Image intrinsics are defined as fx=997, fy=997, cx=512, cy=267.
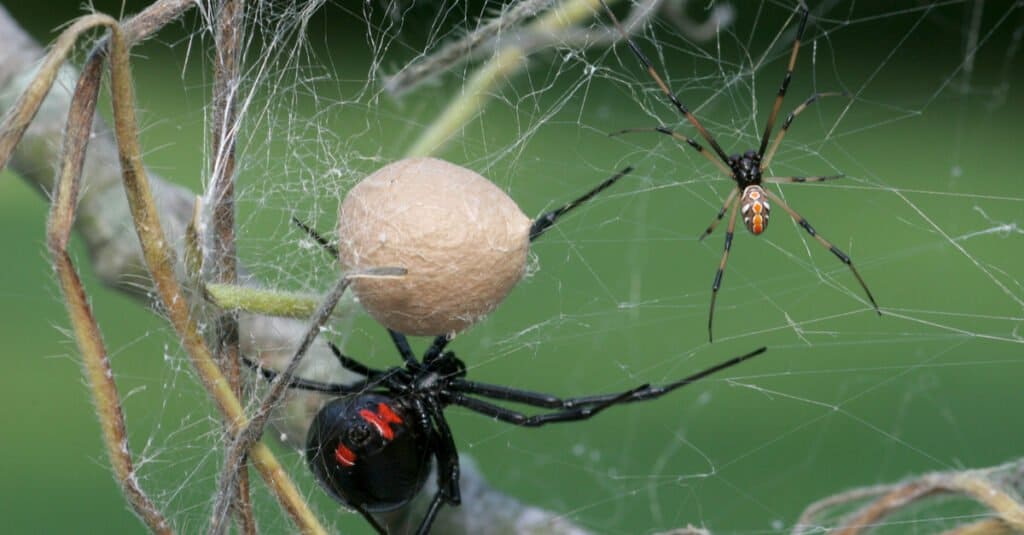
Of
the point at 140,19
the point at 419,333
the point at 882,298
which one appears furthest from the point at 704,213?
the point at 140,19

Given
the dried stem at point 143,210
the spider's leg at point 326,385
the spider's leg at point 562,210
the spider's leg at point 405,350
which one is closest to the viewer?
the dried stem at point 143,210

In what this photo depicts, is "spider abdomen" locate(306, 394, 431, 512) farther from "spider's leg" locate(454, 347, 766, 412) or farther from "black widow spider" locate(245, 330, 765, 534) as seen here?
"spider's leg" locate(454, 347, 766, 412)

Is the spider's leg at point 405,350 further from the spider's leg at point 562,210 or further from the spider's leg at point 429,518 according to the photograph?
the spider's leg at point 562,210

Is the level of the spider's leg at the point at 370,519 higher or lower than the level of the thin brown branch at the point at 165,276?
lower

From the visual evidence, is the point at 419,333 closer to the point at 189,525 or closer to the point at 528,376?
the point at 189,525

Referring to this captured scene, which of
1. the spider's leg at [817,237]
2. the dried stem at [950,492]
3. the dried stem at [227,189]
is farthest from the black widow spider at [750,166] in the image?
the dried stem at [227,189]

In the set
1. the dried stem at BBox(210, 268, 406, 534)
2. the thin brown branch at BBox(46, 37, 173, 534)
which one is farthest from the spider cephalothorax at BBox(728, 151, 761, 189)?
the thin brown branch at BBox(46, 37, 173, 534)

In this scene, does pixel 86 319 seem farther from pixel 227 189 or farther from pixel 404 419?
pixel 404 419
